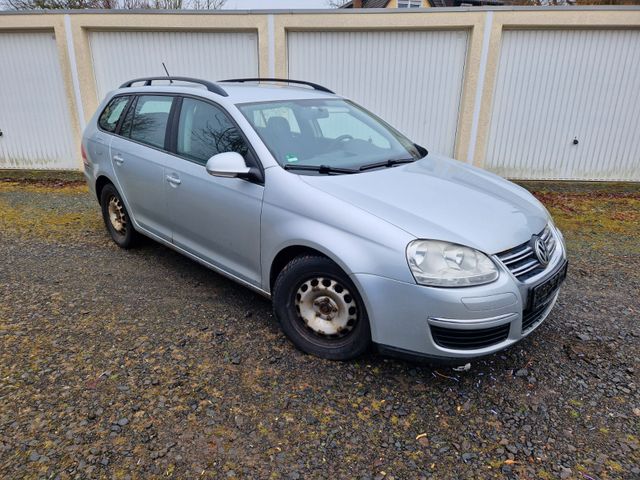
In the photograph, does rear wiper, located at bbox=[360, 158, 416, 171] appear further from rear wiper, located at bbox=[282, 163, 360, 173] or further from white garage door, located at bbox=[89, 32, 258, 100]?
A: white garage door, located at bbox=[89, 32, 258, 100]

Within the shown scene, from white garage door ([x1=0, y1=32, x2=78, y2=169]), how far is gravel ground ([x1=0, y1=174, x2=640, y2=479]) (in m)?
4.98

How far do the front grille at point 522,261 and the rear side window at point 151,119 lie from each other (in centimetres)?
282

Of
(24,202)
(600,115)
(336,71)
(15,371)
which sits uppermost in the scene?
(336,71)

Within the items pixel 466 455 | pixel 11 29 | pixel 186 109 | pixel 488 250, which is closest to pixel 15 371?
pixel 186 109

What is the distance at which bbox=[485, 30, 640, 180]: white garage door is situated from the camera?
702 centimetres

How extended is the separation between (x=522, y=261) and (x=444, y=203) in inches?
22.1

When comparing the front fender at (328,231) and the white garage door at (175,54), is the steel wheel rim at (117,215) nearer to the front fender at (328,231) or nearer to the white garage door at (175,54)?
the front fender at (328,231)

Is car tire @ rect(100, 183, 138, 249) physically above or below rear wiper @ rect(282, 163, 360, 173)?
below

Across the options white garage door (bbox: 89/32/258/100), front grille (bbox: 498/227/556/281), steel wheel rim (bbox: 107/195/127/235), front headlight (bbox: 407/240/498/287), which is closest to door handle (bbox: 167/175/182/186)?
steel wheel rim (bbox: 107/195/127/235)

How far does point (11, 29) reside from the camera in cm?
763

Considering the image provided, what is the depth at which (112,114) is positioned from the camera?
4578 millimetres

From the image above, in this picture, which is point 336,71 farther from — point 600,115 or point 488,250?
point 488,250

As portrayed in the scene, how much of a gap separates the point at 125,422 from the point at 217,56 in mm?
6562

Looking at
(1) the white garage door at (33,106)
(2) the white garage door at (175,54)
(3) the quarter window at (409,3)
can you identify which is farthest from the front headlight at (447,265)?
(3) the quarter window at (409,3)
